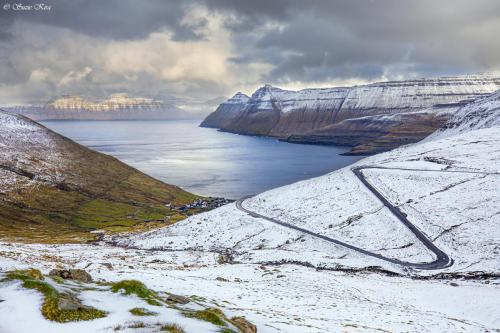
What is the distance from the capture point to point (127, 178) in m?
190

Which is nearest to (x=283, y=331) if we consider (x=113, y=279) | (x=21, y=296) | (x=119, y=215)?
(x=21, y=296)

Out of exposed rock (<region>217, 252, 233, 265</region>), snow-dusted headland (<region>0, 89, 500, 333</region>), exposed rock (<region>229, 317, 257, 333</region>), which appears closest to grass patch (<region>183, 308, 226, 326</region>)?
exposed rock (<region>229, 317, 257, 333</region>)

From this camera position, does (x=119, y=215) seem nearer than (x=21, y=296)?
No

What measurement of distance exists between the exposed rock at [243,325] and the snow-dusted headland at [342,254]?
115cm

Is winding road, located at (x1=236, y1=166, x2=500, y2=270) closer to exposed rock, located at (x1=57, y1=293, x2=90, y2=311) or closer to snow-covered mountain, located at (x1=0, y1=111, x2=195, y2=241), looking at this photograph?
exposed rock, located at (x1=57, y1=293, x2=90, y2=311)

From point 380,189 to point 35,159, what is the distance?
493ft

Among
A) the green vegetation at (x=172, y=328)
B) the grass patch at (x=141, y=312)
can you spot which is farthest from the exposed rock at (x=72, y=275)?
the green vegetation at (x=172, y=328)

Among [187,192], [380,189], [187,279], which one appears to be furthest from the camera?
[187,192]

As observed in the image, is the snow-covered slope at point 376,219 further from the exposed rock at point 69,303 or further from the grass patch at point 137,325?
the grass patch at point 137,325

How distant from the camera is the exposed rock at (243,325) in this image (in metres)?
20.4

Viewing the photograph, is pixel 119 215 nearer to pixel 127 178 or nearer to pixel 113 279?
pixel 127 178

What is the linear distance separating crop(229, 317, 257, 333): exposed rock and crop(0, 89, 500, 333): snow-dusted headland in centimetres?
115

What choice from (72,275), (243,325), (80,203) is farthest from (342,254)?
(80,203)

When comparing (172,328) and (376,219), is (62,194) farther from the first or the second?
(172,328)
